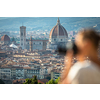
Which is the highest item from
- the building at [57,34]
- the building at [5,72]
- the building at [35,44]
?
the building at [57,34]

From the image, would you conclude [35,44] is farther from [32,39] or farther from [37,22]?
[37,22]

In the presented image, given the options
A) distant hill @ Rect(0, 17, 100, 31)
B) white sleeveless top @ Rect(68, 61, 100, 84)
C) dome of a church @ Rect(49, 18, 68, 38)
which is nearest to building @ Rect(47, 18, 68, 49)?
dome of a church @ Rect(49, 18, 68, 38)

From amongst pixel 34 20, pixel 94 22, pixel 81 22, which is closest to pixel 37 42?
pixel 34 20

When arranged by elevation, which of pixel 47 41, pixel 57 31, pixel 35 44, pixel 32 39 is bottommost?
pixel 35 44

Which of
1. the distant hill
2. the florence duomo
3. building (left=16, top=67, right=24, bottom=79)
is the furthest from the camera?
the florence duomo

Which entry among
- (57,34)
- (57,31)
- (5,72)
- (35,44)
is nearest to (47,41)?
(35,44)

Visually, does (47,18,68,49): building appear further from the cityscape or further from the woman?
the woman

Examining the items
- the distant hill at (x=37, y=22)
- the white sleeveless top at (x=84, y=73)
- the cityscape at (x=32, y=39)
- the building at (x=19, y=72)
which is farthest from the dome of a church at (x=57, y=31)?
the white sleeveless top at (x=84, y=73)

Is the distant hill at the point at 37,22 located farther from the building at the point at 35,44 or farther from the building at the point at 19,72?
the building at the point at 19,72
